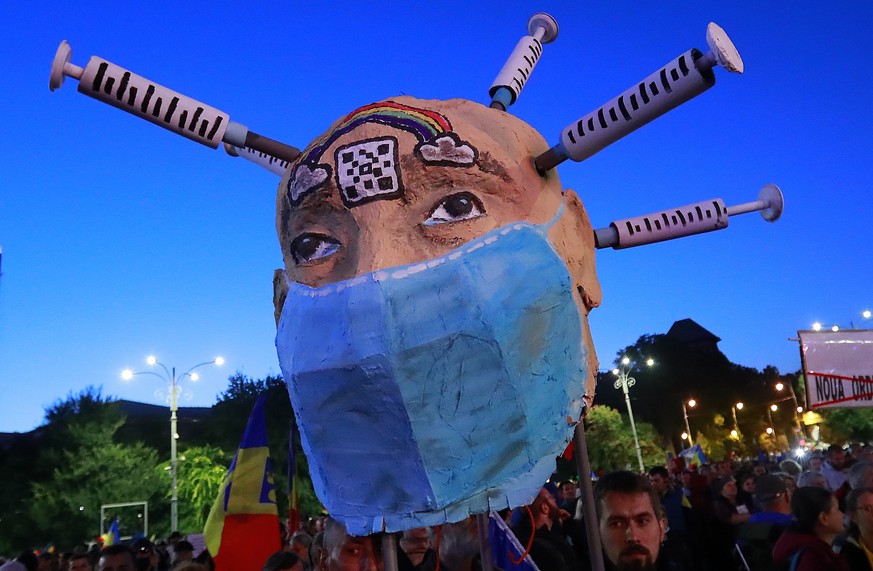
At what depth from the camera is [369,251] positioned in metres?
2.02

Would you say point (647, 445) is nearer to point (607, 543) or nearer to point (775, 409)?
point (775, 409)

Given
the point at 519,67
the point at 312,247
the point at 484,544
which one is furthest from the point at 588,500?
the point at 519,67

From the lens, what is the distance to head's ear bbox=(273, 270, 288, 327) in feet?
8.08

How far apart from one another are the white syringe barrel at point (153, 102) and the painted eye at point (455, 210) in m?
0.84

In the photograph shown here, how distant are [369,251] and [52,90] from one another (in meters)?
1.25

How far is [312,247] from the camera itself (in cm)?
221

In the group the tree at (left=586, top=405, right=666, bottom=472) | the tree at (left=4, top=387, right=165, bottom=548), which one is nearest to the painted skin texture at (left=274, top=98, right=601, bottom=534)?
the tree at (left=4, top=387, right=165, bottom=548)

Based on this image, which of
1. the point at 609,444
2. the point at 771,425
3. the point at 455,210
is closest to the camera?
the point at 455,210

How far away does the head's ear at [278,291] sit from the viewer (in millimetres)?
2463

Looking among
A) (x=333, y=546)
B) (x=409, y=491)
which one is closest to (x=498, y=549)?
(x=333, y=546)

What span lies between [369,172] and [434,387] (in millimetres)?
734

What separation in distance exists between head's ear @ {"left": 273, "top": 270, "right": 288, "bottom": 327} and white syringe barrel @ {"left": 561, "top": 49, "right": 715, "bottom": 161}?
3.79 ft

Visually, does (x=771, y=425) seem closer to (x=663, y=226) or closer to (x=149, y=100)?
(x=663, y=226)

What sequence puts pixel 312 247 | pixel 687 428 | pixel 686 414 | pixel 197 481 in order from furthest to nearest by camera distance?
1. pixel 686 414
2. pixel 687 428
3. pixel 197 481
4. pixel 312 247
